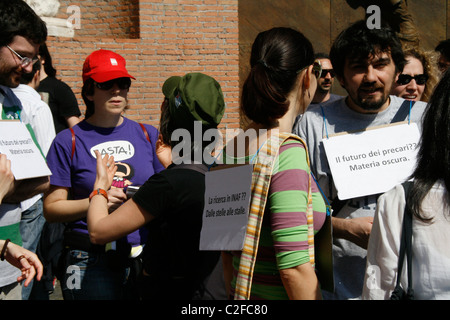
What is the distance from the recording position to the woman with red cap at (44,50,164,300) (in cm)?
311

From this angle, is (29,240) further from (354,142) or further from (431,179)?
(431,179)

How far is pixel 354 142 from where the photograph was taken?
273cm

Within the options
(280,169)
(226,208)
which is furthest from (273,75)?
(226,208)

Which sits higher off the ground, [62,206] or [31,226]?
[62,206]

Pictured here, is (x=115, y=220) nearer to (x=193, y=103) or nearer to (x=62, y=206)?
(x=193, y=103)

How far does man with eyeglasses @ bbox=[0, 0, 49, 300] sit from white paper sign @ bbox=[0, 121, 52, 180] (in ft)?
0.42

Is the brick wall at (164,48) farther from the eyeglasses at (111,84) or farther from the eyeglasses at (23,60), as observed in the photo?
the eyeglasses at (23,60)

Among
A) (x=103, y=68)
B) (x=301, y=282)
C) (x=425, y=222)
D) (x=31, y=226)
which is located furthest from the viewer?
(x=31, y=226)

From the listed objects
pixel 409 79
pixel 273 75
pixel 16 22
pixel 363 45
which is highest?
pixel 16 22

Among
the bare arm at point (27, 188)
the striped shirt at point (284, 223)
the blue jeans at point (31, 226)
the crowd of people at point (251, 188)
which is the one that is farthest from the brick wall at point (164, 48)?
the striped shirt at point (284, 223)

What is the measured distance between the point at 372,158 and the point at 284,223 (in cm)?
96

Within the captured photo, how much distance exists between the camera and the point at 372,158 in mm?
2713
